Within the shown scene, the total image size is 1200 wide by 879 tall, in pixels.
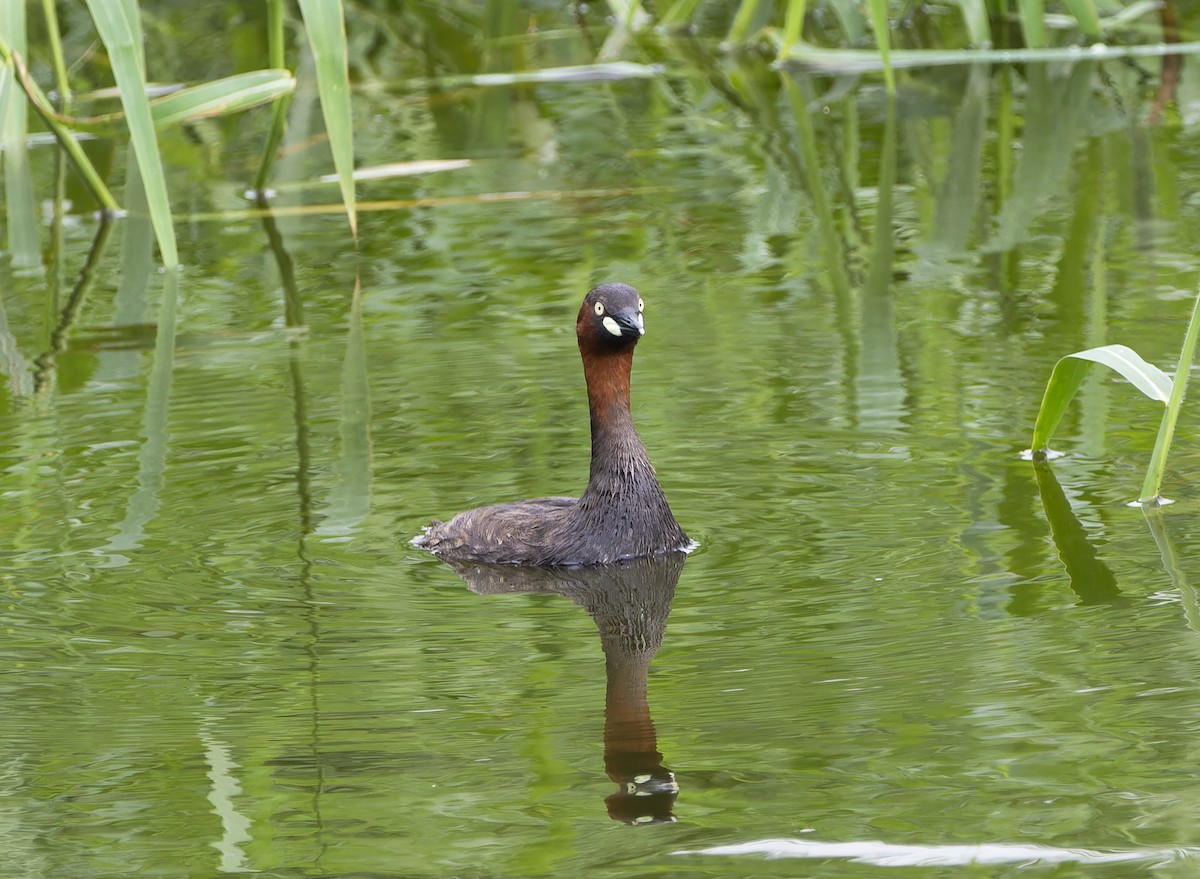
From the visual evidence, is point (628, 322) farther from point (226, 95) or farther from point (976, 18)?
point (976, 18)

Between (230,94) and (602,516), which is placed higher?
(230,94)

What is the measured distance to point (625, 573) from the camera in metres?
5.62

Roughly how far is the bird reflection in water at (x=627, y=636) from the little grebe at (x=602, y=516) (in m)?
0.04

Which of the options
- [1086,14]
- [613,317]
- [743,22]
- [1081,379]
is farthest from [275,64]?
[743,22]

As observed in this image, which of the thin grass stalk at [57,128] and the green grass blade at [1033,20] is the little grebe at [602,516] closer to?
the thin grass stalk at [57,128]

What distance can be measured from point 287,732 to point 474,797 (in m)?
0.62

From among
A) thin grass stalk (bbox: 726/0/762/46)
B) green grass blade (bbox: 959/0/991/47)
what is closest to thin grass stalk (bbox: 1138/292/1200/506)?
green grass blade (bbox: 959/0/991/47)

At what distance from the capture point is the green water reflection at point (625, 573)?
12.6ft

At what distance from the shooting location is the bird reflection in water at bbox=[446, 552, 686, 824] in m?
3.90

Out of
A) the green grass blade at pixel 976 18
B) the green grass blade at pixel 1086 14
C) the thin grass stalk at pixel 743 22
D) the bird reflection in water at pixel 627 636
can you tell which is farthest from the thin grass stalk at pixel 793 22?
the bird reflection in water at pixel 627 636

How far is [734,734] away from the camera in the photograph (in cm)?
416

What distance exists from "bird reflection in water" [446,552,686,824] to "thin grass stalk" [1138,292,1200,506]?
4.43ft

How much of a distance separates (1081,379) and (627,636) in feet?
5.82

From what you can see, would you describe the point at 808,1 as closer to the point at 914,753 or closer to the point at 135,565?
the point at 135,565
